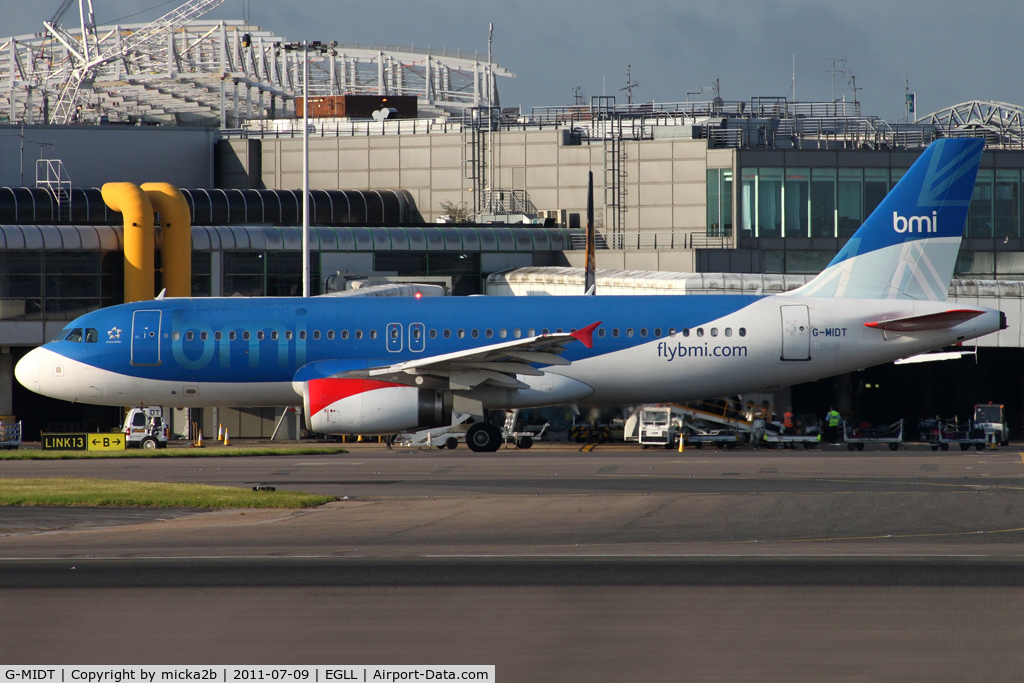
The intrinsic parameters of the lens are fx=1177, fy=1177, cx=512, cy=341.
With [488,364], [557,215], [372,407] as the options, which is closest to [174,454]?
[372,407]

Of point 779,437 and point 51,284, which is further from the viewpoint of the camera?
point 51,284

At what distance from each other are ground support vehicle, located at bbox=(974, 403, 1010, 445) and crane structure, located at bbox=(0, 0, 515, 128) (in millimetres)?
78661

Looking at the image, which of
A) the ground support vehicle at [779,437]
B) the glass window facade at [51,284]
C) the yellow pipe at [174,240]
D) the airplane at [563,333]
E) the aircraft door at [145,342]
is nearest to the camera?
the airplane at [563,333]

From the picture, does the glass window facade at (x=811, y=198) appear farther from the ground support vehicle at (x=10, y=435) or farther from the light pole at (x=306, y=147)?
the ground support vehicle at (x=10, y=435)

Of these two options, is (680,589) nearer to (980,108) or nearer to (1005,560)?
(1005,560)

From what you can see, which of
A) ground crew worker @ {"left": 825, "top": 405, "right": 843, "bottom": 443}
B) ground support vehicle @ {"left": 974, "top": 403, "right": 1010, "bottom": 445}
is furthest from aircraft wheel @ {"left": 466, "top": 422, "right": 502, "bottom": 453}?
ground support vehicle @ {"left": 974, "top": 403, "right": 1010, "bottom": 445}

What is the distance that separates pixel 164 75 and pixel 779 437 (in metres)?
112

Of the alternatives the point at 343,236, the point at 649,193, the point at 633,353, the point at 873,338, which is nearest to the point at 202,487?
the point at 633,353

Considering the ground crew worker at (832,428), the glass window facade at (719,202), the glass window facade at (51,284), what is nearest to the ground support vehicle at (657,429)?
the ground crew worker at (832,428)

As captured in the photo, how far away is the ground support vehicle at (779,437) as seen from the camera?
40.4m

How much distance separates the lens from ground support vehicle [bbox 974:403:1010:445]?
4500 cm

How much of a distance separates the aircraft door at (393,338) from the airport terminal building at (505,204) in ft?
47.9

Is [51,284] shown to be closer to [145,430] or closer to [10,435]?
[10,435]

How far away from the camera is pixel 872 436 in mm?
41031
